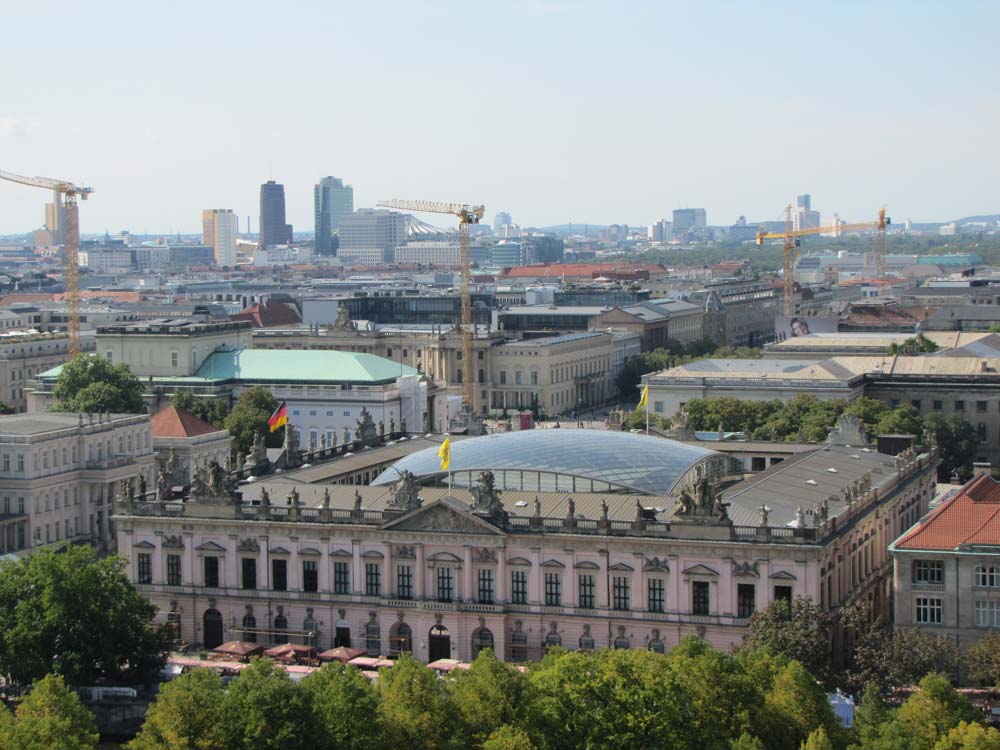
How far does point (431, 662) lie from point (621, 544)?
9.96m

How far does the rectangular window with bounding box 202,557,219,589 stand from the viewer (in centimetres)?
9856

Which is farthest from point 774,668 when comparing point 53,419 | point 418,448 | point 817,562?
point 53,419

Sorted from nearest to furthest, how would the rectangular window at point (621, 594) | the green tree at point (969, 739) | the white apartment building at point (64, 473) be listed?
the green tree at point (969, 739), the rectangular window at point (621, 594), the white apartment building at point (64, 473)

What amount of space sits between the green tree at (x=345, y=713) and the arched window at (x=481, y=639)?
20.8 metres

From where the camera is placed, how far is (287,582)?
9731cm

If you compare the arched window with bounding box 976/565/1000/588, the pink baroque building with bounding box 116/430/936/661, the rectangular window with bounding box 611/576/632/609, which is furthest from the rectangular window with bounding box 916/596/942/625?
the rectangular window with bounding box 611/576/632/609

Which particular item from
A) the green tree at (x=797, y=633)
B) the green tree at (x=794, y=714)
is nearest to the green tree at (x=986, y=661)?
the green tree at (x=797, y=633)

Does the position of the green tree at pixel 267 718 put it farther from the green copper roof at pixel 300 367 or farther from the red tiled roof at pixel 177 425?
the green copper roof at pixel 300 367

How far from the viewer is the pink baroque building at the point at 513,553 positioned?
90.6 metres

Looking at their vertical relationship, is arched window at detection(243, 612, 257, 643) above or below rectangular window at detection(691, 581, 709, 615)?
below

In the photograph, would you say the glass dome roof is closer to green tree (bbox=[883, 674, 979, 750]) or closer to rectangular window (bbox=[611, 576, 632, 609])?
rectangular window (bbox=[611, 576, 632, 609])

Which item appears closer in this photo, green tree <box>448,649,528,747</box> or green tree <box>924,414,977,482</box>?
green tree <box>448,649,528,747</box>

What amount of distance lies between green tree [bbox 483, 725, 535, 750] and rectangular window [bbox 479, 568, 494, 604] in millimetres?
24128

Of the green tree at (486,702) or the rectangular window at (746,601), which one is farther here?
the rectangular window at (746,601)
